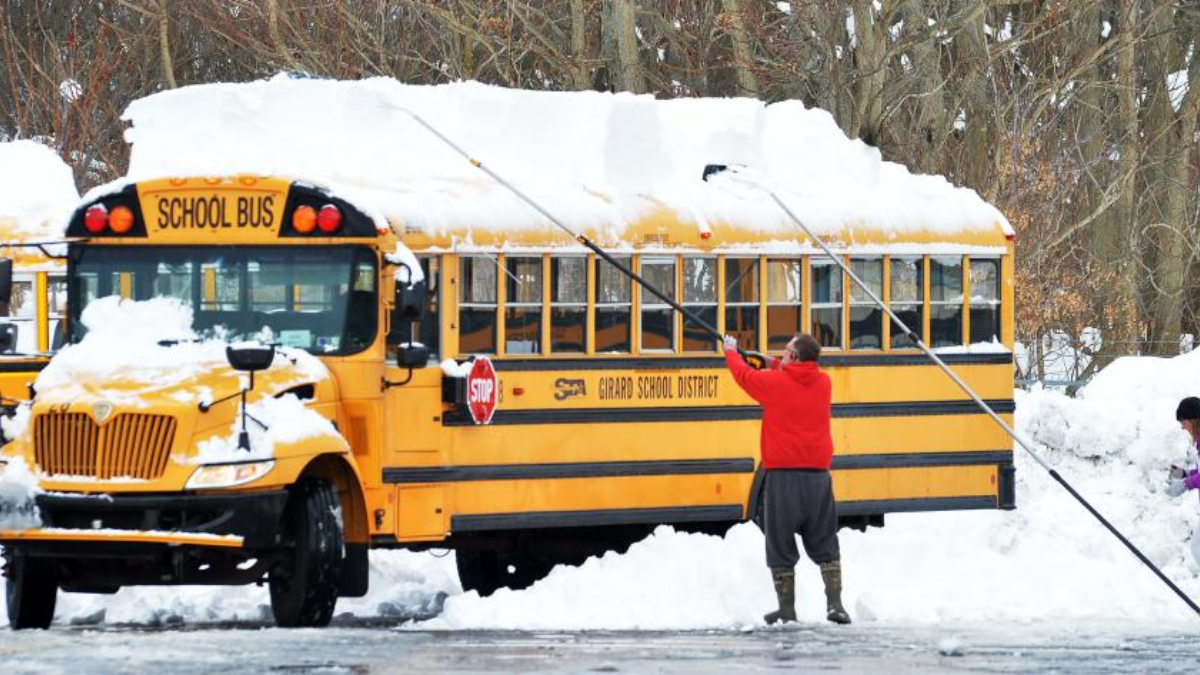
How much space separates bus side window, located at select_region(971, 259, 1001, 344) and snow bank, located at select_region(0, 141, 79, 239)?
6271mm

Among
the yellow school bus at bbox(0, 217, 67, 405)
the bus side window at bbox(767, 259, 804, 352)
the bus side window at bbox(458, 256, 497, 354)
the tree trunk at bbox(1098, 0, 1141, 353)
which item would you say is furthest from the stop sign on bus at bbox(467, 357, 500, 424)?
the tree trunk at bbox(1098, 0, 1141, 353)

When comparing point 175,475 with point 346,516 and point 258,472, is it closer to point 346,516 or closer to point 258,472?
point 258,472

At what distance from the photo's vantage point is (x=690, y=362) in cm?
1507

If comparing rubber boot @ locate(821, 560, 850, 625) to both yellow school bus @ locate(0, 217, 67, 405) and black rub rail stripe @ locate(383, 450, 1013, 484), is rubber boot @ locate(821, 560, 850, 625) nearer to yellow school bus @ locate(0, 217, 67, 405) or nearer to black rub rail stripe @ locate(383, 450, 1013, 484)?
black rub rail stripe @ locate(383, 450, 1013, 484)

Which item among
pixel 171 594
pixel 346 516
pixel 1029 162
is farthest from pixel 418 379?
pixel 1029 162

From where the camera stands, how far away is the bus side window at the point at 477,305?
14.1 metres

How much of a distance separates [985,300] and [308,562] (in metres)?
5.69

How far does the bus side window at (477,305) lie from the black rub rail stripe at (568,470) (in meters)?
0.61

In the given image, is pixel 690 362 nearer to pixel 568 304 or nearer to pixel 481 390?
pixel 568 304

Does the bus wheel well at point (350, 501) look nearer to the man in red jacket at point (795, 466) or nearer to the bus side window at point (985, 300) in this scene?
the man in red jacket at point (795, 466)

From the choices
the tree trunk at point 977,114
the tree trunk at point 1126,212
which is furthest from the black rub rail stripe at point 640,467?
the tree trunk at point 1126,212

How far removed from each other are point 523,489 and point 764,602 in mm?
1533

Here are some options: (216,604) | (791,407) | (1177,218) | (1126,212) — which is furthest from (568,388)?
(1177,218)

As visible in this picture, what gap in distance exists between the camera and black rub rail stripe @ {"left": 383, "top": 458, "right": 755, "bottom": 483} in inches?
541
